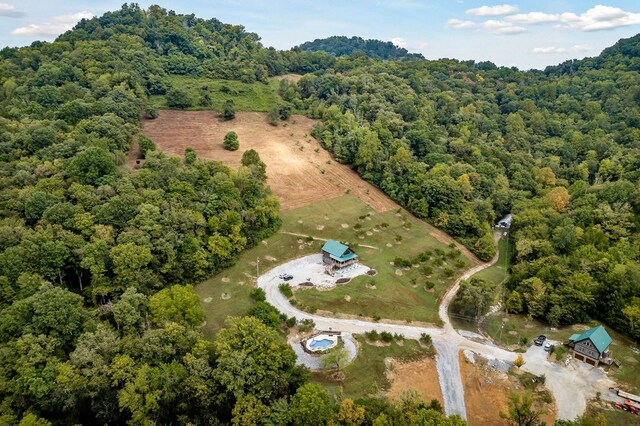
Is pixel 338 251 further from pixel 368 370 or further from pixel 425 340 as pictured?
pixel 368 370

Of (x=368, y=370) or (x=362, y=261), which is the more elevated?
(x=362, y=261)

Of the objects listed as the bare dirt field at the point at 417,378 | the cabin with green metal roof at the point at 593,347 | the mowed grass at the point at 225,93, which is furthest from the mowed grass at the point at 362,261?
the mowed grass at the point at 225,93

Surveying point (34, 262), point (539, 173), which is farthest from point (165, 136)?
point (539, 173)

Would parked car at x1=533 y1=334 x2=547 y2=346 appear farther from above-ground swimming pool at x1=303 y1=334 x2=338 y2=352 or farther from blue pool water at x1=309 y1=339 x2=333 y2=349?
blue pool water at x1=309 y1=339 x2=333 y2=349

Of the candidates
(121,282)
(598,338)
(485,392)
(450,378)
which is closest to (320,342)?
(450,378)

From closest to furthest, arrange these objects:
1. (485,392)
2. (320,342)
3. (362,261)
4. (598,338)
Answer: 1. (485,392)
2. (598,338)
3. (320,342)
4. (362,261)

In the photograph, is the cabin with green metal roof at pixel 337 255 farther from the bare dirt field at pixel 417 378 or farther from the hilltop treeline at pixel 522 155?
the hilltop treeline at pixel 522 155

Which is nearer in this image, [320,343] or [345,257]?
[320,343]
